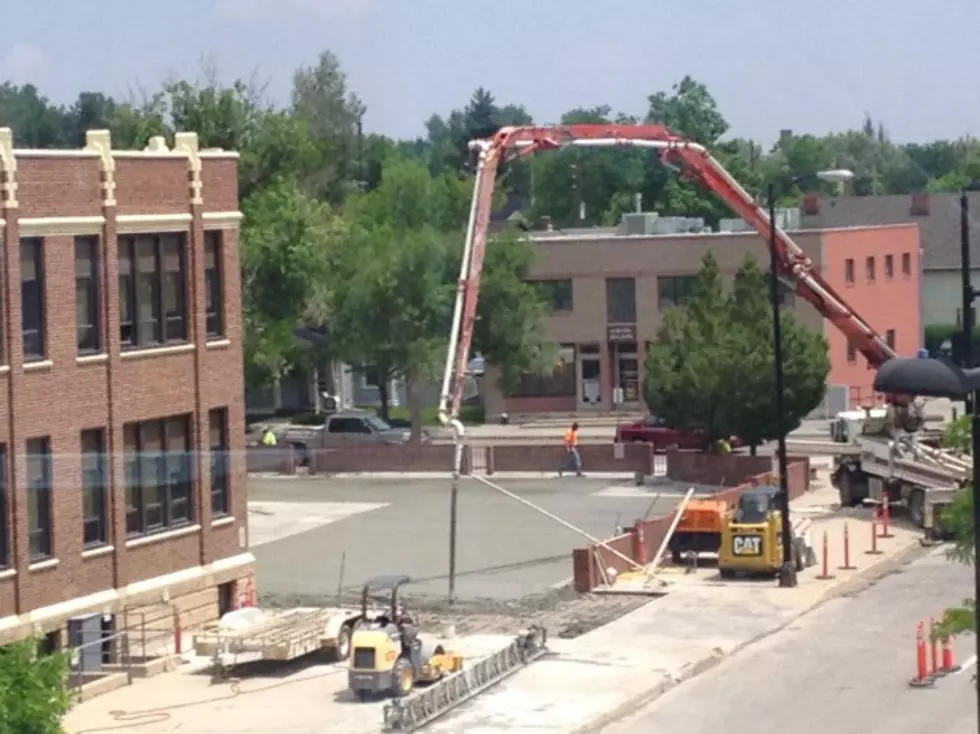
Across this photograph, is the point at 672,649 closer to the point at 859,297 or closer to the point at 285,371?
the point at 285,371

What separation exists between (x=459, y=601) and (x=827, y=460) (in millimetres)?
26138

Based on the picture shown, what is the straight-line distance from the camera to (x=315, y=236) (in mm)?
67812

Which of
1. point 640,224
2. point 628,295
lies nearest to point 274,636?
point 628,295

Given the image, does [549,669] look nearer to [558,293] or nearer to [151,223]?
[151,223]

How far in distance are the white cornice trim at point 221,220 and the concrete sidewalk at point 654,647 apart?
9199 mm

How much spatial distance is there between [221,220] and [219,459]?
4071mm

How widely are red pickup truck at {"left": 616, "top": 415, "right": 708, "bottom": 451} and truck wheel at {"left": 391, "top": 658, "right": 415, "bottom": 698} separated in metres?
32.6

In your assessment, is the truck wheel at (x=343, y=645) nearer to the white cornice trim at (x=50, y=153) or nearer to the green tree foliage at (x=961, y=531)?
the white cornice trim at (x=50, y=153)

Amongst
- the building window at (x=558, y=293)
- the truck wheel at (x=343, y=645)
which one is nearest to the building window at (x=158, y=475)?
the truck wheel at (x=343, y=645)

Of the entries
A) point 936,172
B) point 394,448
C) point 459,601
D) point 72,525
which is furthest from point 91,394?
point 936,172

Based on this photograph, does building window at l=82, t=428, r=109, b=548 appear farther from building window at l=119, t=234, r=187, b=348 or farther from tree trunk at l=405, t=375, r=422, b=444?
tree trunk at l=405, t=375, r=422, b=444

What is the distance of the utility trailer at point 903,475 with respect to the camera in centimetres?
4434

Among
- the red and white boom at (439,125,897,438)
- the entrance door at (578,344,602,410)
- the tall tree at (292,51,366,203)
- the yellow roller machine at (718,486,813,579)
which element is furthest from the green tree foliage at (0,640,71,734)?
the tall tree at (292,51,366,203)

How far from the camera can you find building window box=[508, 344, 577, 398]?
257 ft
